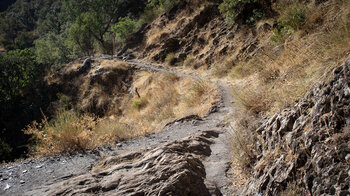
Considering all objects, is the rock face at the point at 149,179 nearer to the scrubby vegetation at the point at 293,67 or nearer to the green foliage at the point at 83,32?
the scrubby vegetation at the point at 293,67

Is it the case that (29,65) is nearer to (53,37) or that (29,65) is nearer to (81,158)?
(53,37)

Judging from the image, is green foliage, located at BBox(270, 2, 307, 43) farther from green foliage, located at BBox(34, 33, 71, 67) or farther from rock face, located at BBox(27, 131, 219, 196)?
green foliage, located at BBox(34, 33, 71, 67)

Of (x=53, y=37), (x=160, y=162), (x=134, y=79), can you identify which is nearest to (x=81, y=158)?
(x=160, y=162)

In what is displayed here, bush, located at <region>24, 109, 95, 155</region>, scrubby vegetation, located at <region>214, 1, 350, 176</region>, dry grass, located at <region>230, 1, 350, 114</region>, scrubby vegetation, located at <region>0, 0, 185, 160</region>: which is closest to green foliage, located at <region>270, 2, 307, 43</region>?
scrubby vegetation, located at <region>214, 1, 350, 176</region>

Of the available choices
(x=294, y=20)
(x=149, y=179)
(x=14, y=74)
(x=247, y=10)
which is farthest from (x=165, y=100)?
(x=14, y=74)

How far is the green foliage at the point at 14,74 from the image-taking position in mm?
20297

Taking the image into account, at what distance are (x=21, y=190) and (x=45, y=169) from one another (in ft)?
2.06

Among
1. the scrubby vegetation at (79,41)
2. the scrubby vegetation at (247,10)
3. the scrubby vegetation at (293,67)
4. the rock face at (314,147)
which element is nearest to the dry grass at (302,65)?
the scrubby vegetation at (293,67)

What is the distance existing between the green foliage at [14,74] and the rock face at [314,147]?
24071 millimetres

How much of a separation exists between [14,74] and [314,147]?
87.5 feet

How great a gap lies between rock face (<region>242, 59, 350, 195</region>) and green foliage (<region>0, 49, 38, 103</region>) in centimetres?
2407

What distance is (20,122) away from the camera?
62.0 ft

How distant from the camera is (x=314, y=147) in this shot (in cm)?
147

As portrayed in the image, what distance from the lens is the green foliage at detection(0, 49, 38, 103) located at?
20297 mm
